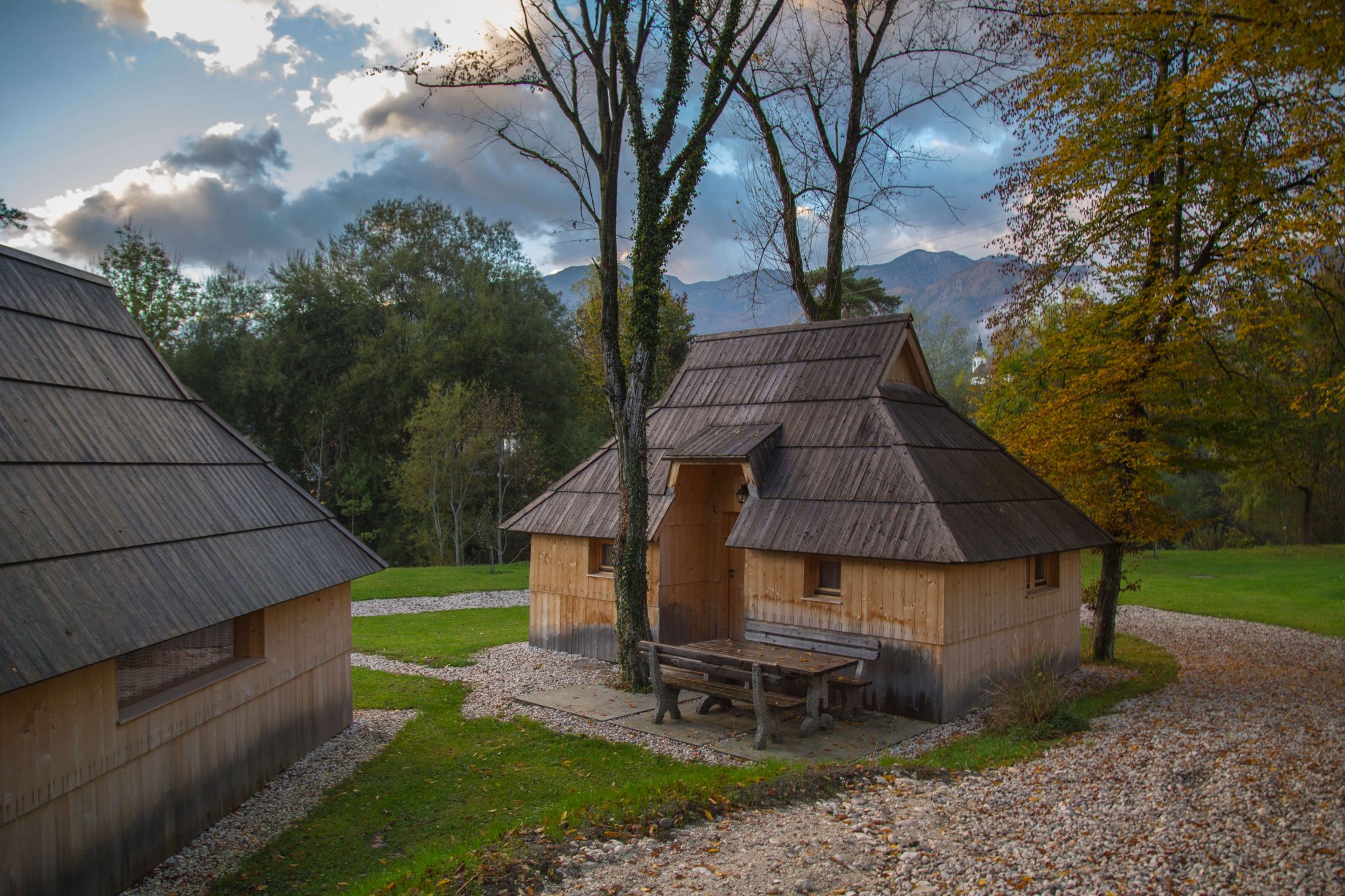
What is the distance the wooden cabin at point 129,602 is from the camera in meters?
6.36

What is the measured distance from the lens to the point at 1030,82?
15.8 metres

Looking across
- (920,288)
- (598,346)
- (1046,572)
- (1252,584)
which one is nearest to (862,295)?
(598,346)

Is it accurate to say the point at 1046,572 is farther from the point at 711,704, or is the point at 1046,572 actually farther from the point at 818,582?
the point at 711,704

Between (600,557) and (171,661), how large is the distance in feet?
27.8

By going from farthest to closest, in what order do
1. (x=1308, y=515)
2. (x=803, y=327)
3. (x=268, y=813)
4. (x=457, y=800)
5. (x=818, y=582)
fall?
(x=1308, y=515), (x=803, y=327), (x=818, y=582), (x=457, y=800), (x=268, y=813)

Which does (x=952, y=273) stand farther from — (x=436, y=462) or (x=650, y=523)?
(x=650, y=523)

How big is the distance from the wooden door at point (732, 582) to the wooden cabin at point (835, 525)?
0.03 meters

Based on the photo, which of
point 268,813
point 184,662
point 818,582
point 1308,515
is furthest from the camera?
point 1308,515

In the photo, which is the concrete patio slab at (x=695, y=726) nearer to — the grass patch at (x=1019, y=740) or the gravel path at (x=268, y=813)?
the grass patch at (x=1019, y=740)

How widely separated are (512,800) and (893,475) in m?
7.07

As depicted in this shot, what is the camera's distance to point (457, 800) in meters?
9.30

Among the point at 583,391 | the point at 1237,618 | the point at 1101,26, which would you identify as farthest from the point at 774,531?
the point at 583,391

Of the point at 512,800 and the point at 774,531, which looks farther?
the point at 774,531

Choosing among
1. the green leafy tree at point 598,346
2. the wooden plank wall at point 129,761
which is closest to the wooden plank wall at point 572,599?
the wooden plank wall at point 129,761
